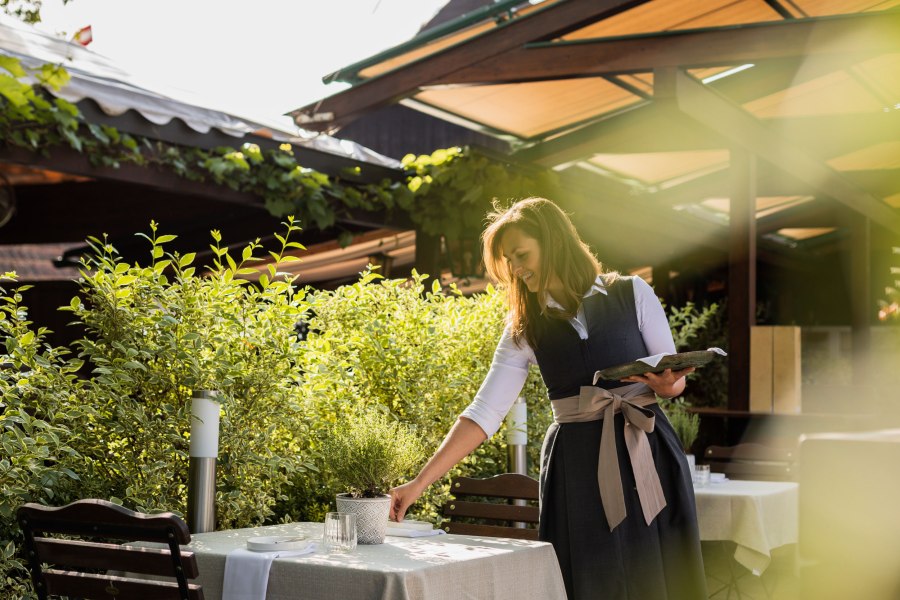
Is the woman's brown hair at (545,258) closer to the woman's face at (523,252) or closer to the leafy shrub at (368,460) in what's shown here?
the woman's face at (523,252)

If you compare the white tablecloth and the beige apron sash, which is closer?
the beige apron sash

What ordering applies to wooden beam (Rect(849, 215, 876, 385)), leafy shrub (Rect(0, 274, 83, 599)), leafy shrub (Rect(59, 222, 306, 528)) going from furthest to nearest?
wooden beam (Rect(849, 215, 876, 385)), leafy shrub (Rect(59, 222, 306, 528)), leafy shrub (Rect(0, 274, 83, 599))

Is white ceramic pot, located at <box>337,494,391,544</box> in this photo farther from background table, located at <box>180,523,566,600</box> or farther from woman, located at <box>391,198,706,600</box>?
woman, located at <box>391,198,706,600</box>

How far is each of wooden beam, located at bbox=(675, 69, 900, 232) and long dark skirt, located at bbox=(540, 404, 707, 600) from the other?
3190 millimetres

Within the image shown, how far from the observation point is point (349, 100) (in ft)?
20.7

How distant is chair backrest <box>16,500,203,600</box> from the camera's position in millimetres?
2291

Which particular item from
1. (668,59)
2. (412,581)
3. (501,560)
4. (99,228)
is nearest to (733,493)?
(668,59)

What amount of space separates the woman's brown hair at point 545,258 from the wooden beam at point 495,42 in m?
2.81

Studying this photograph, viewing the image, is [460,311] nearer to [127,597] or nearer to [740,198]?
[127,597]

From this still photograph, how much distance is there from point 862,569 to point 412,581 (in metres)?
0.96

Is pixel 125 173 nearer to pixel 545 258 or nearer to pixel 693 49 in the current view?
pixel 693 49

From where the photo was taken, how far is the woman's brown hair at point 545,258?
3.14m

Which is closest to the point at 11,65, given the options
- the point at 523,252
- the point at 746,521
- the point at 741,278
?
the point at 523,252

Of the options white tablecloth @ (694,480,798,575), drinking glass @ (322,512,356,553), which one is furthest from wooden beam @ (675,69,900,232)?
drinking glass @ (322,512,356,553)
